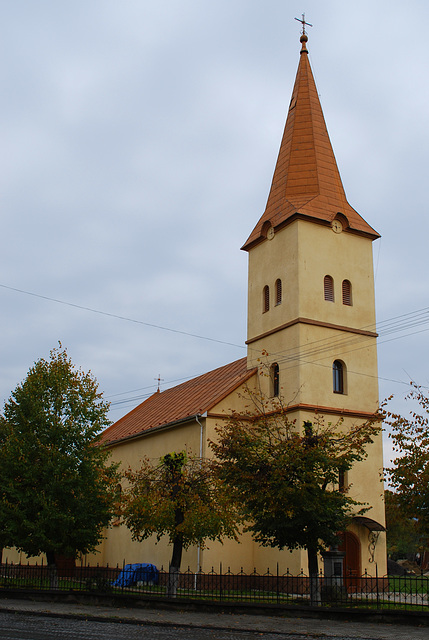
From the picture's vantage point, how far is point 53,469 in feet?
73.0

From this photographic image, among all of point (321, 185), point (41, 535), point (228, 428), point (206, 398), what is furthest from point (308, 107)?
point (41, 535)

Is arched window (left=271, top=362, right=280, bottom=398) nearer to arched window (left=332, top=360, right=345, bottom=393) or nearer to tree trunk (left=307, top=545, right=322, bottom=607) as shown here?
arched window (left=332, top=360, right=345, bottom=393)

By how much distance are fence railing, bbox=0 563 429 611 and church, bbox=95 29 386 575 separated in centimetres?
105

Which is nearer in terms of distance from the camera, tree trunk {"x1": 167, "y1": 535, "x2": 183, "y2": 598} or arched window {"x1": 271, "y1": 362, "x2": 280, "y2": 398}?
tree trunk {"x1": 167, "y1": 535, "x2": 183, "y2": 598}

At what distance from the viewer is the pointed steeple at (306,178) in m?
29.5

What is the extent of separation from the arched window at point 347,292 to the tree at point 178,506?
11.7m

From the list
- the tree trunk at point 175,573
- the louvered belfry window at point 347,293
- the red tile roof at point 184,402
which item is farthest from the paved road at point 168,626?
the louvered belfry window at point 347,293

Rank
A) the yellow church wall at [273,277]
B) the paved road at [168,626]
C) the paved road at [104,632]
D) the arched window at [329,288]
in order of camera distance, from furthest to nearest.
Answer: the arched window at [329,288] < the yellow church wall at [273,277] < the paved road at [168,626] < the paved road at [104,632]

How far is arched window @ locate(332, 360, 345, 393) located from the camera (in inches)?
1082

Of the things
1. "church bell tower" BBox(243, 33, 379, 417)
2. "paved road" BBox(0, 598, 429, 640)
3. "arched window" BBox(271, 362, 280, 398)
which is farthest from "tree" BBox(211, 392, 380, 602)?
"arched window" BBox(271, 362, 280, 398)

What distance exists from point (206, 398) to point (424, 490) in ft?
43.9

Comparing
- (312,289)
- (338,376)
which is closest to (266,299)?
(312,289)

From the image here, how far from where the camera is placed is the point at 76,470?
2305cm

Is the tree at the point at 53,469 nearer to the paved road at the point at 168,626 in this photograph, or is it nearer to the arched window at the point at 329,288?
the paved road at the point at 168,626
